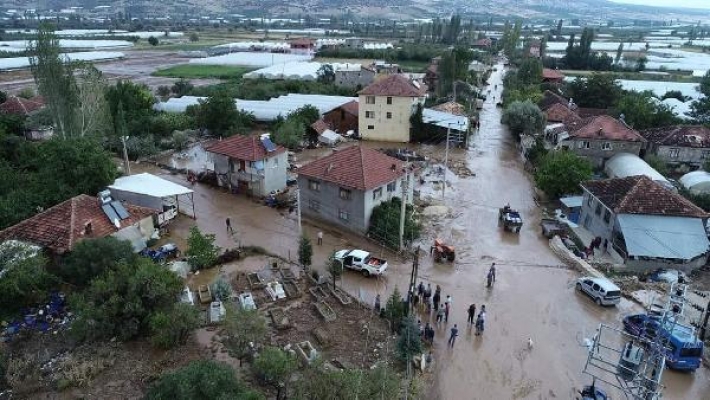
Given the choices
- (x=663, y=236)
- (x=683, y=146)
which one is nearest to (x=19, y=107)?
(x=663, y=236)

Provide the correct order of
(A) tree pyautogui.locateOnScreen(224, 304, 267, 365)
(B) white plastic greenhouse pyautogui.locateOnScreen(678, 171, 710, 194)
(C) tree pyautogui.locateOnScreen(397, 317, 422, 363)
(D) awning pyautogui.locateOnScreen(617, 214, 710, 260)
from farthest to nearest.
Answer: (B) white plastic greenhouse pyautogui.locateOnScreen(678, 171, 710, 194)
(D) awning pyautogui.locateOnScreen(617, 214, 710, 260)
(C) tree pyautogui.locateOnScreen(397, 317, 422, 363)
(A) tree pyautogui.locateOnScreen(224, 304, 267, 365)

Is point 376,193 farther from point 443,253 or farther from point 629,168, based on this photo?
point 629,168

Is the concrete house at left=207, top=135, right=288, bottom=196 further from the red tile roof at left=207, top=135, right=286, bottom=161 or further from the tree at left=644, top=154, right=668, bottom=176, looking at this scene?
the tree at left=644, top=154, right=668, bottom=176

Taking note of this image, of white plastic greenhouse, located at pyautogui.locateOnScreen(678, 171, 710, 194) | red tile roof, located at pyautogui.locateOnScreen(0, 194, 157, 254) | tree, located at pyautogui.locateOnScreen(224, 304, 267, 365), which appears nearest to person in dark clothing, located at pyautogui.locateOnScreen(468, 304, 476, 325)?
tree, located at pyautogui.locateOnScreen(224, 304, 267, 365)

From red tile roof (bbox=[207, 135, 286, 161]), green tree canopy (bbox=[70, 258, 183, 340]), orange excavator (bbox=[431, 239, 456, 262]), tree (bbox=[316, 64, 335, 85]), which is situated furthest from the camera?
tree (bbox=[316, 64, 335, 85])

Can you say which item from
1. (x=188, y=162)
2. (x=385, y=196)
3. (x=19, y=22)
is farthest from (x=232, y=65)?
(x=19, y=22)

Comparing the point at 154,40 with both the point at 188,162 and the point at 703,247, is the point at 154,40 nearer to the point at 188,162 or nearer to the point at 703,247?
the point at 188,162

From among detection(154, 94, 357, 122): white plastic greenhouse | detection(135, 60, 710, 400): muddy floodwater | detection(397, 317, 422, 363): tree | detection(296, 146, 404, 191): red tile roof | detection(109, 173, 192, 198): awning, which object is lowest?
detection(135, 60, 710, 400): muddy floodwater
